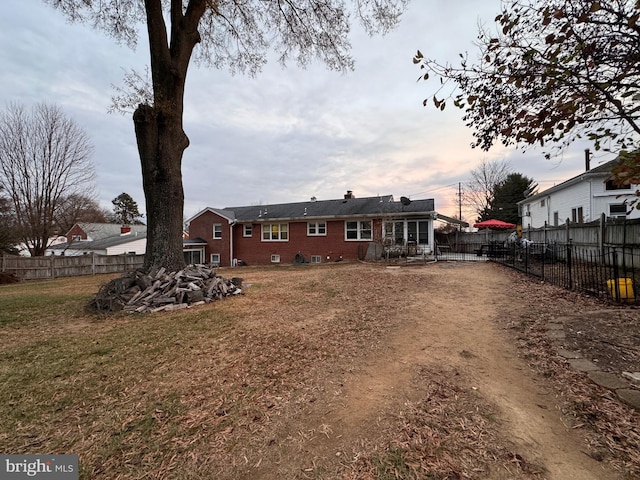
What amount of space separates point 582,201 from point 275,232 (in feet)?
61.2

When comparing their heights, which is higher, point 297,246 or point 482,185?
point 482,185

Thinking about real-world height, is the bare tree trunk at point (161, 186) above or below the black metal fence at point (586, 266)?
above

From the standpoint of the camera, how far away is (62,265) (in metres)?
15.9

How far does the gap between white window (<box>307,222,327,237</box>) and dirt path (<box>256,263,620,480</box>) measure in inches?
578

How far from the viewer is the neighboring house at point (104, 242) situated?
88.3 feet

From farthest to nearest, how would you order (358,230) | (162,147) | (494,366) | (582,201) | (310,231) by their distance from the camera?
1. (310,231)
2. (358,230)
3. (582,201)
4. (162,147)
5. (494,366)

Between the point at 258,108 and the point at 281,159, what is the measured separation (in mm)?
8493

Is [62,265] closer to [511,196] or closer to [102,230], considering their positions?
[102,230]

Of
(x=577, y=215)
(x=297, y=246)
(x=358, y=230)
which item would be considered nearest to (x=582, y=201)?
(x=577, y=215)

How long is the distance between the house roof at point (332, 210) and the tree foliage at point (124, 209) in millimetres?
36661

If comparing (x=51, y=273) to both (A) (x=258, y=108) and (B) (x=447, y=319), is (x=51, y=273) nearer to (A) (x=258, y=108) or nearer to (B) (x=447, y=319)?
(A) (x=258, y=108)

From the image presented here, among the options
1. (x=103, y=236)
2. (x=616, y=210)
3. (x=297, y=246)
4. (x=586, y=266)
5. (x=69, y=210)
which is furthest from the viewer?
(x=103, y=236)

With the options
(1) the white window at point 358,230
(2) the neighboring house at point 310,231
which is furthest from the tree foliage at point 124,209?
(1) the white window at point 358,230

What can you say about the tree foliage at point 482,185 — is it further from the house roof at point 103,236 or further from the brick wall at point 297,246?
the house roof at point 103,236
